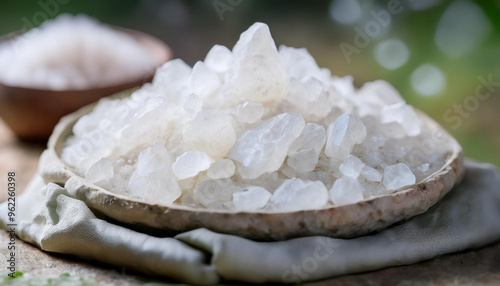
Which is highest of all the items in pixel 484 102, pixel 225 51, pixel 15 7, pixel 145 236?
pixel 225 51

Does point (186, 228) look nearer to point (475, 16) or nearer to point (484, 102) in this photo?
point (475, 16)

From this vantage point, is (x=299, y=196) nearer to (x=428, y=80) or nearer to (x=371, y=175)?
(x=371, y=175)

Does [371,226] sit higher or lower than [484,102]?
higher

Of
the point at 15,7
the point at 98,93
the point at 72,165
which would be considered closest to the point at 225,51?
the point at 72,165

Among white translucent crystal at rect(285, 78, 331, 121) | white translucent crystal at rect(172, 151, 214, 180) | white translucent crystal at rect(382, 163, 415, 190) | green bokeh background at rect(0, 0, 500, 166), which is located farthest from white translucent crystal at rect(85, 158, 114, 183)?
green bokeh background at rect(0, 0, 500, 166)

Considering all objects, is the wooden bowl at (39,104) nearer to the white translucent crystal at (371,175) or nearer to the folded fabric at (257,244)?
the folded fabric at (257,244)

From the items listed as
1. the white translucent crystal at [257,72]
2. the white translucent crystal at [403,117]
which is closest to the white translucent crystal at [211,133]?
the white translucent crystal at [257,72]
